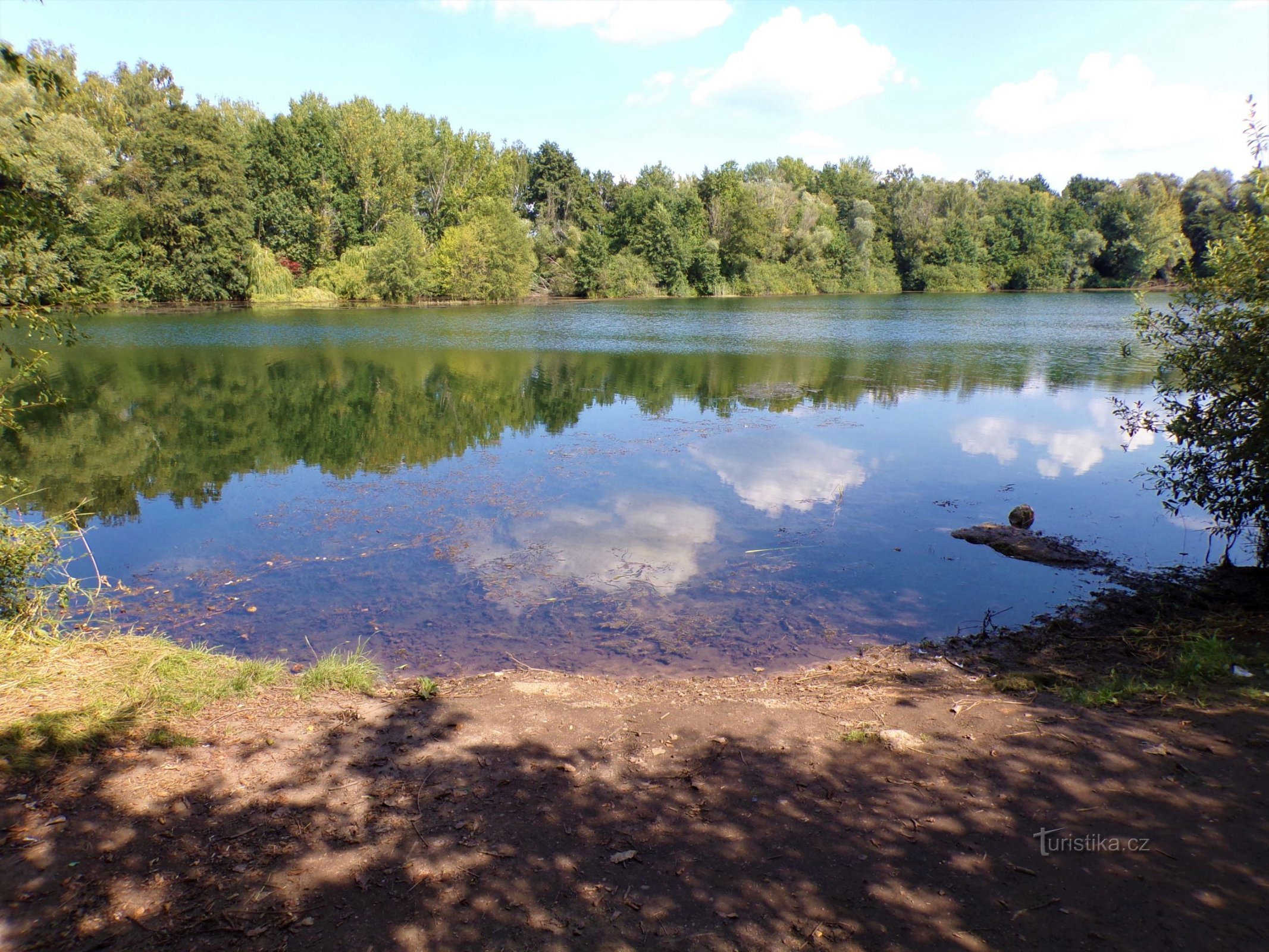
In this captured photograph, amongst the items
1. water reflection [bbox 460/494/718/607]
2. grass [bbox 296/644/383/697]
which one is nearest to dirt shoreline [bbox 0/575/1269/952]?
grass [bbox 296/644/383/697]

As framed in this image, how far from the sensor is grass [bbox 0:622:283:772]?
180 inches

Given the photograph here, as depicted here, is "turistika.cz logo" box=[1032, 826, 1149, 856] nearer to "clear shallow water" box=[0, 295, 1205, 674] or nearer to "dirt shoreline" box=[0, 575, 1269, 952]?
"dirt shoreline" box=[0, 575, 1269, 952]

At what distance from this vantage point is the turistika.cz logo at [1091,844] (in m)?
3.76

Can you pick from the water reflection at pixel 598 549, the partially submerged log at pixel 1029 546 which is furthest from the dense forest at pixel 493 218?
the partially submerged log at pixel 1029 546

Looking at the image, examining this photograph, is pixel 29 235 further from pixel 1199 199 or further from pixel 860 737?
pixel 1199 199

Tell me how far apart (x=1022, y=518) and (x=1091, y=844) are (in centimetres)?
793

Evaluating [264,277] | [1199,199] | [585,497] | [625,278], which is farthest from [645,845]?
[1199,199]

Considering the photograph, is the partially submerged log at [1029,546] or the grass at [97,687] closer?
the grass at [97,687]

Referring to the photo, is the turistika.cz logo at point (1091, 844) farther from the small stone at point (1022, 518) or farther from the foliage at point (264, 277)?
the foliage at point (264, 277)

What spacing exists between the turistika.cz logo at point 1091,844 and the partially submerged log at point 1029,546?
6.54 metres

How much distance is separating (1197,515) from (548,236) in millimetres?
72293

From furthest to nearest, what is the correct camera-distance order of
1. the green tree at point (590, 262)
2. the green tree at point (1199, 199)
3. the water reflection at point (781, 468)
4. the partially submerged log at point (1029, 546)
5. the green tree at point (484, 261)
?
the green tree at point (590, 262) < the green tree at point (484, 261) < the green tree at point (1199, 199) < the water reflection at point (781, 468) < the partially submerged log at point (1029, 546)

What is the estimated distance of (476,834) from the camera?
13.2ft

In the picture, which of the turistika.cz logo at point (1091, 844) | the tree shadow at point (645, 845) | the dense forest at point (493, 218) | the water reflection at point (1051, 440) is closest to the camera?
the tree shadow at point (645, 845)
